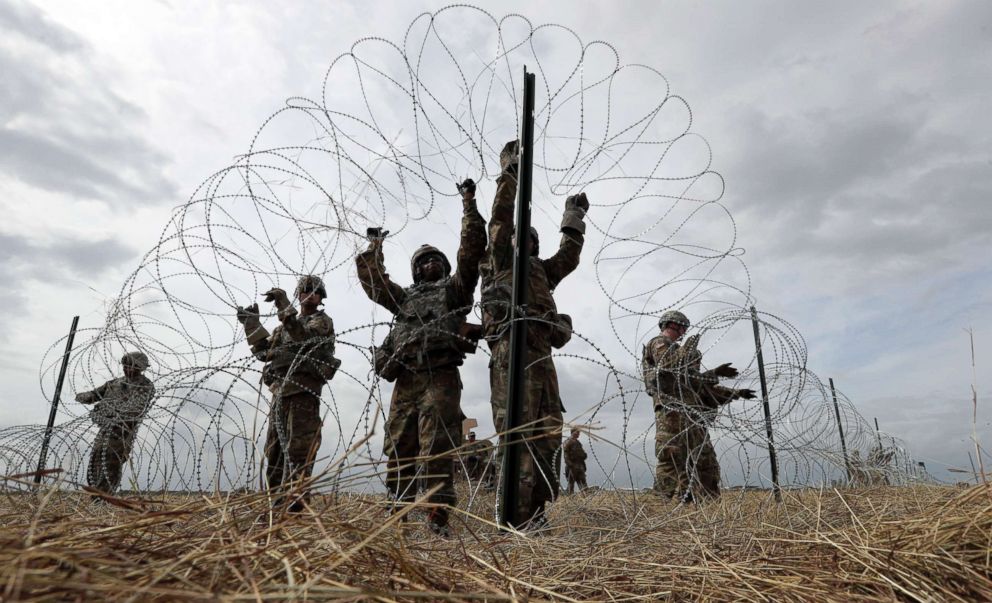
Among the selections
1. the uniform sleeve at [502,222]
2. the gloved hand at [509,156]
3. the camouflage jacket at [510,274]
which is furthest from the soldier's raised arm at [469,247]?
the gloved hand at [509,156]

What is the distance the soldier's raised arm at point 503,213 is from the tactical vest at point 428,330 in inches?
21.3

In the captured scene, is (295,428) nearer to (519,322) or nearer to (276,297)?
(276,297)

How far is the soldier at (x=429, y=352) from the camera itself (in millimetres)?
4402

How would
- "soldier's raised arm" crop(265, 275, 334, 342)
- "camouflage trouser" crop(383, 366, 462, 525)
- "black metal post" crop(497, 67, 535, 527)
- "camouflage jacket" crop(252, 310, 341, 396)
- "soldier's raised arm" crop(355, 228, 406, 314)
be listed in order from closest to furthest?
"black metal post" crop(497, 67, 535, 527) < "camouflage trouser" crop(383, 366, 462, 525) < "soldier's raised arm" crop(355, 228, 406, 314) < "soldier's raised arm" crop(265, 275, 334, 342) < "camouflage jacket" crop(252, 310, 341, 396)

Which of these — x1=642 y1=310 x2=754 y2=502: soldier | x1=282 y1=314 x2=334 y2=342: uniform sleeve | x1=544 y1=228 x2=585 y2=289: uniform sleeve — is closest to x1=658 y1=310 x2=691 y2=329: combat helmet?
x1=642 y1=310 x2=754 y2=502: soldier

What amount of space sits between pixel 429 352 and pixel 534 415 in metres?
0.93

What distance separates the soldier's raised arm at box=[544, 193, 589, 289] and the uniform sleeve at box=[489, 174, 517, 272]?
64 centimetres

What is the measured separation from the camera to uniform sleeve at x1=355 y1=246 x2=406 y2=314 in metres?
4.88

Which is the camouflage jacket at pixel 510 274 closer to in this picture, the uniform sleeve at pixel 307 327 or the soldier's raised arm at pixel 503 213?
the soldier's raised arm at pixel 503 213

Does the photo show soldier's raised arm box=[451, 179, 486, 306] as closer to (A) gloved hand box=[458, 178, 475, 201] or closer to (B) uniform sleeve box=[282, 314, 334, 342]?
(A) gloved hand box=[458, 178, 475, 201]

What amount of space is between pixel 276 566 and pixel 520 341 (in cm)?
222

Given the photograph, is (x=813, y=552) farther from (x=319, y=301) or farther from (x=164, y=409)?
(x=319, y=301)

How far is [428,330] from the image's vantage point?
4469 mm

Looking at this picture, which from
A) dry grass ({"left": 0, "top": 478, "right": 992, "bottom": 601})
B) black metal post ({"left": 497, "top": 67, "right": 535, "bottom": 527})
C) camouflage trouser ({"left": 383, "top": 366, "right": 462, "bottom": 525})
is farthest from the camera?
camouflage trouser ({"left": 383, "top": 366, "right": 462, "bottom": 525})
